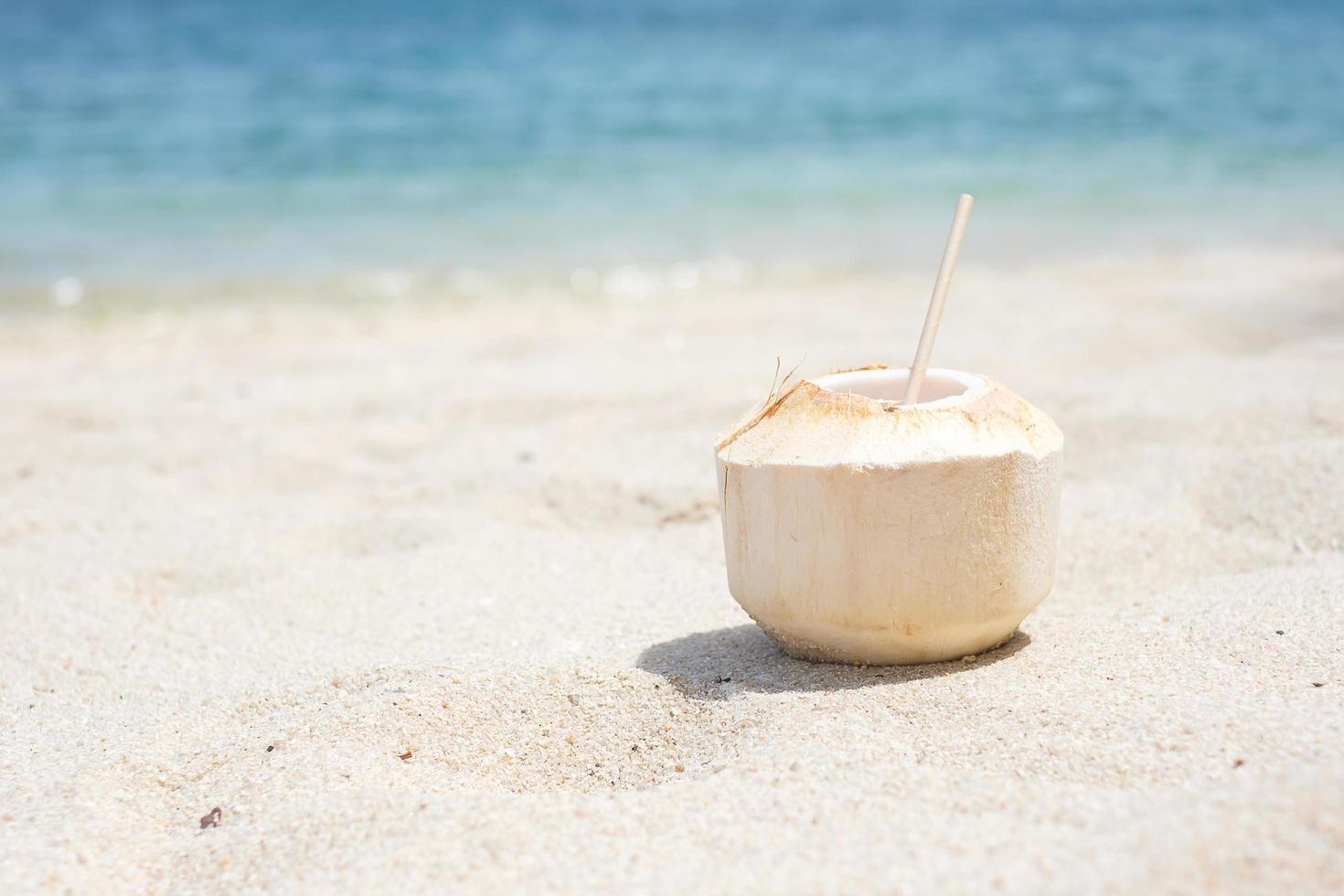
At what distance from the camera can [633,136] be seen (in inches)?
366

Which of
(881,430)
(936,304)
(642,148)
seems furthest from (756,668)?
(642,148)

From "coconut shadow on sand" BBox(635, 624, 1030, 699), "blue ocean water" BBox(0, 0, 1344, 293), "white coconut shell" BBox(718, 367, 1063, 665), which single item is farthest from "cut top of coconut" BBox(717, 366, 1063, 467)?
"blue ocean water" BBox(0, 0, 1344, 293)

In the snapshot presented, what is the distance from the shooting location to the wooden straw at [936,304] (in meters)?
1.73

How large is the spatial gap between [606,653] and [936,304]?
2.32 ft

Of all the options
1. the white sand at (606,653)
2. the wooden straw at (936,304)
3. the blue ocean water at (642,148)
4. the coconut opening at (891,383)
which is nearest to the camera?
the white sand at (606,653)

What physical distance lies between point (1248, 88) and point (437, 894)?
11028mm

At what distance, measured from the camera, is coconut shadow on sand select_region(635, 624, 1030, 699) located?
1.73 meters

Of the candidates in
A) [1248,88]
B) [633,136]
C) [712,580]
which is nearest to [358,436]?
[712,580]

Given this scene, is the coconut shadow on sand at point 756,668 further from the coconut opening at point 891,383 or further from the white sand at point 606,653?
the coconut opening at point 891,383

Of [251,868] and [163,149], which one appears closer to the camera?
[251,868]

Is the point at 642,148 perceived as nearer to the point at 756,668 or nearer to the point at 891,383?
the point at 891,383

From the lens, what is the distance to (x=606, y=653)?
1.95m

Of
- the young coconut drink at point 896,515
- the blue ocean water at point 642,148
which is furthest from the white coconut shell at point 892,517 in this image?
A: the blue ocean water at point 642,148

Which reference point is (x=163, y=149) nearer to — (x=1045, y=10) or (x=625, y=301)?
(x=625, y=301)
